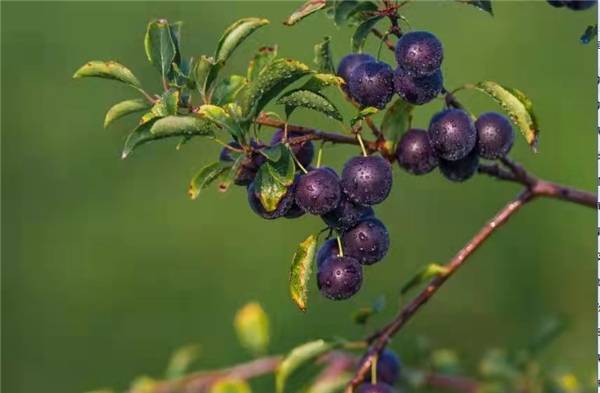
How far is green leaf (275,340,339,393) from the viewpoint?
52.3 inches

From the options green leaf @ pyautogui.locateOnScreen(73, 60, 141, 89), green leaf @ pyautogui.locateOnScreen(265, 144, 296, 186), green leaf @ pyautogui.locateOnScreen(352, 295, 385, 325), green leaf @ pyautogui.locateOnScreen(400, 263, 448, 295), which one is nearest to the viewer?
green leaf @ pyautogui.locateOnScreen(265, 144, 296, 186)

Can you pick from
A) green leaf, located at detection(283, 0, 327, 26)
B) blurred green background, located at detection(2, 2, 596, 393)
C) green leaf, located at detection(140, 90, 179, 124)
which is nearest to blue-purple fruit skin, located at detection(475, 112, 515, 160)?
green leaf, located at detection(283, 0, 327, 26)

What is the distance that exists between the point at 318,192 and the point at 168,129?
0.18 meters

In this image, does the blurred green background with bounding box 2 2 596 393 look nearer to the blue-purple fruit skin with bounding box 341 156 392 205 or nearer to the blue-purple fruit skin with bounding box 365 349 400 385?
the blue-purple fruit skin with bounding box 365 349 400 385

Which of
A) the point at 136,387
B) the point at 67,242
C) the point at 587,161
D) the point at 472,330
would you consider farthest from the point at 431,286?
the point at 67,242

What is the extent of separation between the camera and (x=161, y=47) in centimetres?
117

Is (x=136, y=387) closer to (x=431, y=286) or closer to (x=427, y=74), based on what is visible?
(x=431, y=286)

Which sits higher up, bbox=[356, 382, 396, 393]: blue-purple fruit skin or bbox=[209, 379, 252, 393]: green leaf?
bbox=[356, 382, 396, 393]: blue-purple fruit skin

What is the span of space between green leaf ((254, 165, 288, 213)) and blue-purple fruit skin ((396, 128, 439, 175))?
8.0 inches

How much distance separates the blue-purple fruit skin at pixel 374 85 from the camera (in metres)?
1.15

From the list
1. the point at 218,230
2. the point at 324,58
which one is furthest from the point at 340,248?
the point at 218,230

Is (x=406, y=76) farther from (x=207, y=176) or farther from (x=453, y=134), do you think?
(x=207, y=176)

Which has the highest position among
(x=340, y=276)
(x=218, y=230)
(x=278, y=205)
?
(x=278, y=205)

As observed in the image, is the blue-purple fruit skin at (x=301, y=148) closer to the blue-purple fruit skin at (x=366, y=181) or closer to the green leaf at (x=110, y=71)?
the blue-purple fruit skin at (x=366, y=181)
